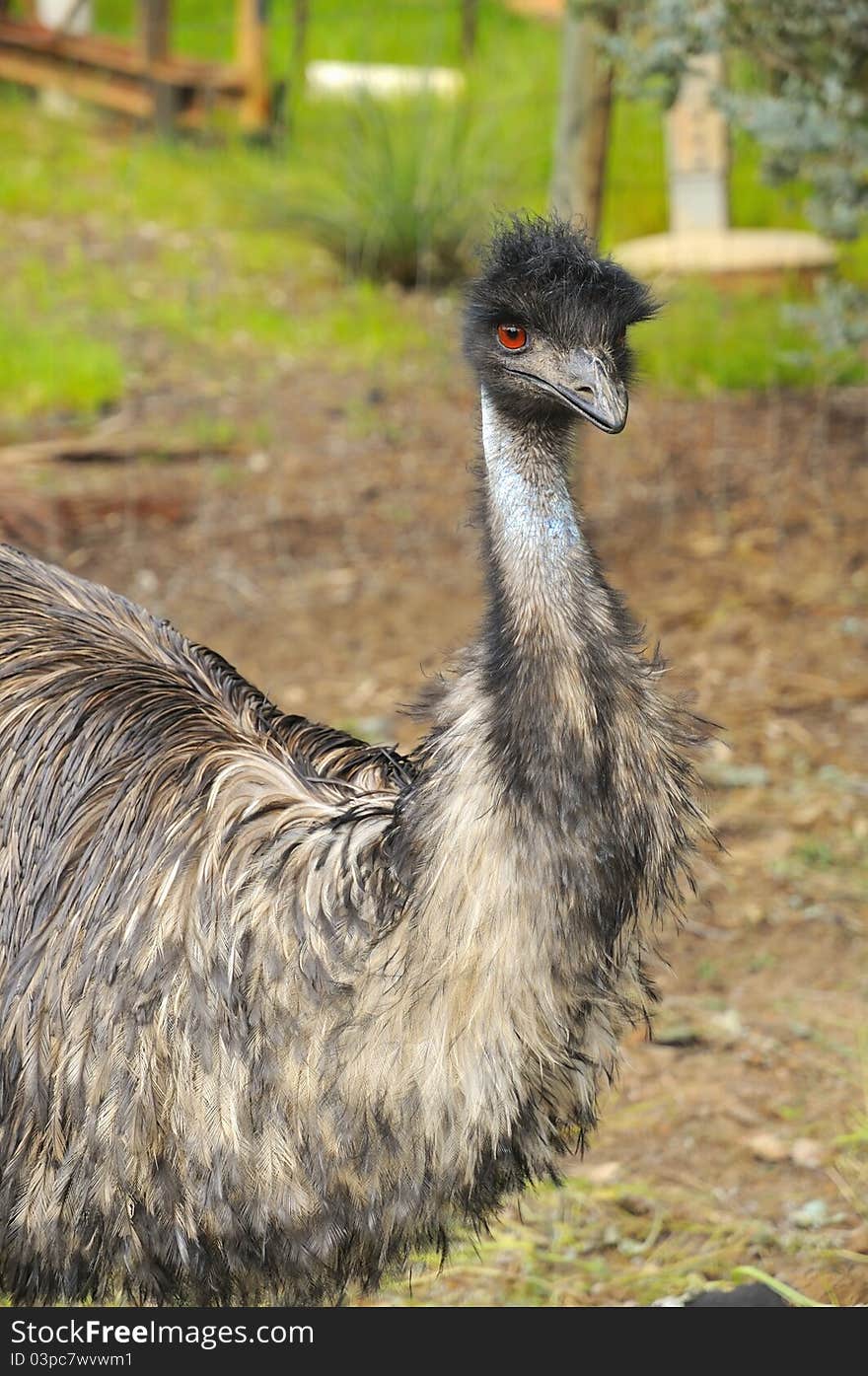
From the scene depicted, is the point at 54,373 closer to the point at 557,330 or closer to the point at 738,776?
the point at 738,776

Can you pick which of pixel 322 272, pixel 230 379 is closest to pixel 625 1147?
pixel 230 379

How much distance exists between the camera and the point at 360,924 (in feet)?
8.07

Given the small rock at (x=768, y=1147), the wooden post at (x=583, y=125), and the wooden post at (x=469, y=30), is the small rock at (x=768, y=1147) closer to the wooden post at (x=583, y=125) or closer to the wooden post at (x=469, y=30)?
the wooden post at (x=583, y=125)

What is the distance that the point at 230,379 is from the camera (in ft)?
26.2

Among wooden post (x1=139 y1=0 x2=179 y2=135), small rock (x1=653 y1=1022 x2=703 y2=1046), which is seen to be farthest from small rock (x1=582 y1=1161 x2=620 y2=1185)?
wooden post (x1=139 y1=0 x2=179 y2=135)

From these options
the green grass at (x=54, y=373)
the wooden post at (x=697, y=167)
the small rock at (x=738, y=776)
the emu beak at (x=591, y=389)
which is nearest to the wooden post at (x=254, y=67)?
the wooden post at (x=697, y=167)

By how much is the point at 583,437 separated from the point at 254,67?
8.89 metres

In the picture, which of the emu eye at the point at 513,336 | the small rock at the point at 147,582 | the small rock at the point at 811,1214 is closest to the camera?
Answer: the emu eye at the point at 513,336

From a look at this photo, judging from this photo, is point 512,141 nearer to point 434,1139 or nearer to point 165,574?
point 165,574

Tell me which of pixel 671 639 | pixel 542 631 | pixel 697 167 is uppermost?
pixel 697 167

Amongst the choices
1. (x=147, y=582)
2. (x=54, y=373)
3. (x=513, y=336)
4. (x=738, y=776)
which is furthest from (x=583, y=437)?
(x=54, y=373)

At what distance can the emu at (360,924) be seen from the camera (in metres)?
2.33

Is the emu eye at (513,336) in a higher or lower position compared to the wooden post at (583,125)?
lower

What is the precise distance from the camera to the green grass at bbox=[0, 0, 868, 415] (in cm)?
789
